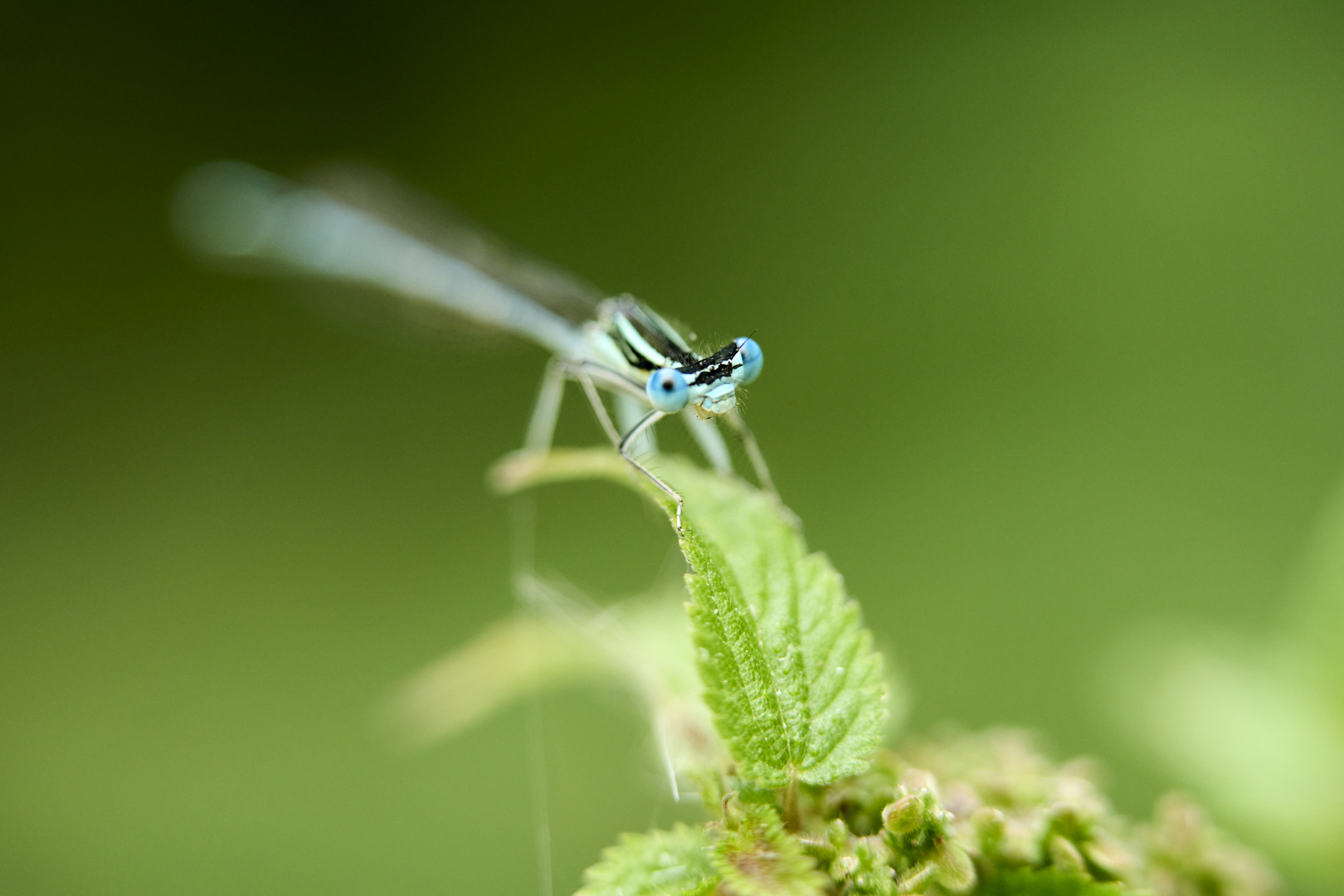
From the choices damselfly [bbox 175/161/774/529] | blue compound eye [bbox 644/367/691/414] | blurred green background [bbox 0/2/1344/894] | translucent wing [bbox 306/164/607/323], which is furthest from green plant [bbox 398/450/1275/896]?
blurred green background [bbox 0/2/1344/894]

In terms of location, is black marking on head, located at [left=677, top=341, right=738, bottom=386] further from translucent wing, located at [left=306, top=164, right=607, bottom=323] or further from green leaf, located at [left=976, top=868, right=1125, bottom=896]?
green leaf, located at [left=976, top=868, right=1125, bottom=896]

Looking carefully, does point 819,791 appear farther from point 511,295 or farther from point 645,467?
point 511,295

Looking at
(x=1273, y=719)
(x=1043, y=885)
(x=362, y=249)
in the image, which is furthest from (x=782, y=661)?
(x=362, y=249)

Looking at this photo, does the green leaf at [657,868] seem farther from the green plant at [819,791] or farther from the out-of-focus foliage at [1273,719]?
the out-of-focus foliage at [1273,719]

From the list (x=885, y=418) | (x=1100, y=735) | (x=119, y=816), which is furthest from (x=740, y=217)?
(x=119, y=816)

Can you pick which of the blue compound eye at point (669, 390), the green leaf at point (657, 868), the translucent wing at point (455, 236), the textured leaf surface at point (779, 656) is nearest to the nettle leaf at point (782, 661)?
the textured leaf surface at point (779, 656)

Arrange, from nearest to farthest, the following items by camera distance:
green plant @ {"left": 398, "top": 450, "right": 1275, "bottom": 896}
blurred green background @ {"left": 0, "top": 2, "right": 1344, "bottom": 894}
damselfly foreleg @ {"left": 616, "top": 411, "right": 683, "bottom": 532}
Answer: green plant @ {"left": 398, "top": 450, "right": 1275, "bottom": 896}
damselfly foreleg @ {"left": 616, "top": 411, "right": 683, "bottom": 532}
blurred green background @ {"left": 0, "top": 2, "right": 1344, "bottom": 894}
